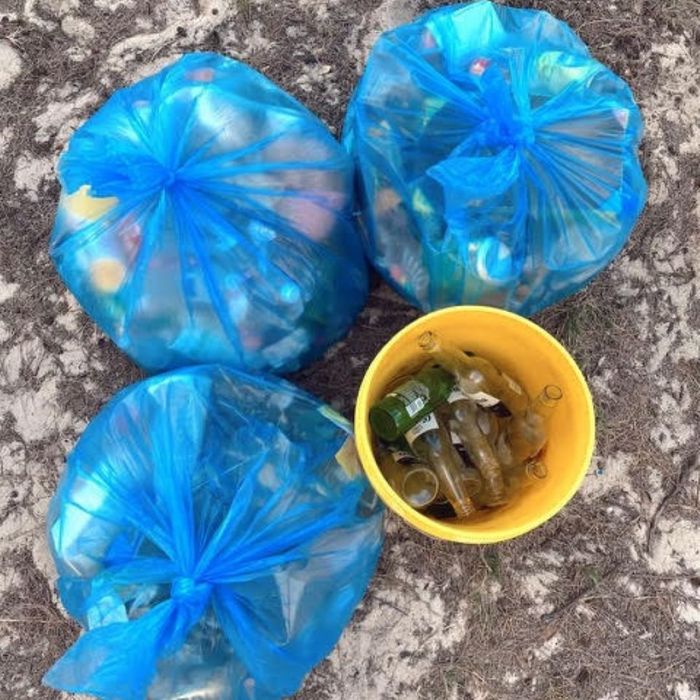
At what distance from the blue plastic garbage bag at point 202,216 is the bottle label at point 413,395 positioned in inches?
8.5

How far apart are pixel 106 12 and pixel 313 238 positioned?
778mm

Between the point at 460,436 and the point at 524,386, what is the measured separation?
149 millimetres

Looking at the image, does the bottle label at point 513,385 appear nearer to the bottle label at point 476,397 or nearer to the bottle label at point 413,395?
the bottle label at point 476,397

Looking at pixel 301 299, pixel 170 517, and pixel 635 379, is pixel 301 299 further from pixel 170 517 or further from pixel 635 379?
pixel 635 379

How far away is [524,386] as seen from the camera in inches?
54.1

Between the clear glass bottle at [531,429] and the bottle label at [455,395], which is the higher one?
the bottle label at [455,395]

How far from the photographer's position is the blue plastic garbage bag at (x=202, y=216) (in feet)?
4.07

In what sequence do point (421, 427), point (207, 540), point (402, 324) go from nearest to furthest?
point (207, 540), point (421, 427), point (402, 324)

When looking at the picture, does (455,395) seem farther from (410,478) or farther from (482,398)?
(410,478)

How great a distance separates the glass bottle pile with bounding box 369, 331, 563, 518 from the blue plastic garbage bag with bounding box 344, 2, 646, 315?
130 millimetres

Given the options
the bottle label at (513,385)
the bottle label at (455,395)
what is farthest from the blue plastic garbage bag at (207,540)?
the bottle label at (513,385)

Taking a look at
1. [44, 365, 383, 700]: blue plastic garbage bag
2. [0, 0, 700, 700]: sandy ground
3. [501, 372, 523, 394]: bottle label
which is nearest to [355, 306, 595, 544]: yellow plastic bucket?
[501, 372, 523, 394]: bottle label

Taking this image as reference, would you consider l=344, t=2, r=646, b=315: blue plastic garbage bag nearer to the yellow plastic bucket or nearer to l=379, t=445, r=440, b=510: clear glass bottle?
the yellow plastic bucket

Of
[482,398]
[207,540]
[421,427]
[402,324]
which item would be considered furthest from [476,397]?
[207,540]
